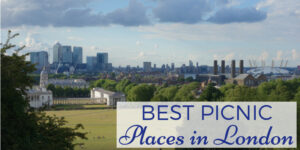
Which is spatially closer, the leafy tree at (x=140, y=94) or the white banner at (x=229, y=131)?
the white banner at (x=229, y=131)

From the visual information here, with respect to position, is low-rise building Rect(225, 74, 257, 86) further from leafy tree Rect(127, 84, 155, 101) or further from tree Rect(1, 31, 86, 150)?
tree Rect(1, 31, 86, 150)

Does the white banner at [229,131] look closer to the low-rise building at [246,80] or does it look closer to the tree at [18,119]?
the tree at [18,119]

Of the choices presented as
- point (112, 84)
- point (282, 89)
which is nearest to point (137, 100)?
point (282, 89)

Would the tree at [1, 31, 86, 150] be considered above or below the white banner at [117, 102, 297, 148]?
above

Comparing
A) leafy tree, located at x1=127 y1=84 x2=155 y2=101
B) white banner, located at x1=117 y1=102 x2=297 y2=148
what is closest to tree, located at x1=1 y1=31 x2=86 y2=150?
white banner, located at x1=117 y1=102 x2=297 y2=148

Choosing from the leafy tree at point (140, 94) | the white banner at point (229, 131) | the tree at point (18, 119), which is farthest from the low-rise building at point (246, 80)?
the tree at point (18, 119)

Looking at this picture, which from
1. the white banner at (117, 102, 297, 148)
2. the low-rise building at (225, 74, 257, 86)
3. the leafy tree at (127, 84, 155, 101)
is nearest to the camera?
the white banner at (117, 102, 297, 148)

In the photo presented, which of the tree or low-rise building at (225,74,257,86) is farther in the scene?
low-rise building at (225,74,257,86)

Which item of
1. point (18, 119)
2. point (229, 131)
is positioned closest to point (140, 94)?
point (229, 131)

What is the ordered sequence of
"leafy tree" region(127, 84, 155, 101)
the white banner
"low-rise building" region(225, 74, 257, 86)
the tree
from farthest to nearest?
"low-rise building" region(225, 74, 257, 86) → "leafy tree" region(127, 84, 155, 101) → the white banner → the tree

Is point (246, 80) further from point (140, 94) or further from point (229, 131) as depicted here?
point (229, 131)
